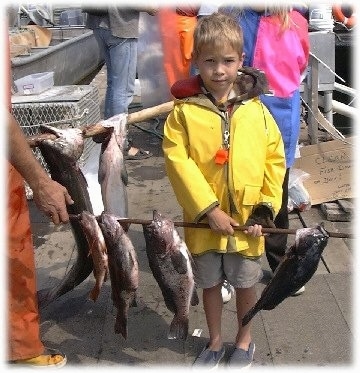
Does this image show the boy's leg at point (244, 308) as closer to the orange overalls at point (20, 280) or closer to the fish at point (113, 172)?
the fish at point (113, 172)

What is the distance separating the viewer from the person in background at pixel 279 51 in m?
3.64

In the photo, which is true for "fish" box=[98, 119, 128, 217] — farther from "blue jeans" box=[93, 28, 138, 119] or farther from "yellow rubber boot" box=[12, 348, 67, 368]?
"blue jeans" box=[93, 28, 138, 119]

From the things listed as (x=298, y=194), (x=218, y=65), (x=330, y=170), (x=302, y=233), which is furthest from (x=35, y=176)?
(x=330, y=170)

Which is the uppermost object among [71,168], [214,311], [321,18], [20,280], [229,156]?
[229,156]

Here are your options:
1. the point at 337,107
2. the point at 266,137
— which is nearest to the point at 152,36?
the point at 337,107

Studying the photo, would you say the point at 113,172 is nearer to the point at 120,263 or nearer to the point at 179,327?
the point at 120,263

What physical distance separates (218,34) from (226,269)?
1189 mm

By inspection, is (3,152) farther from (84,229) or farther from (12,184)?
(84,229)

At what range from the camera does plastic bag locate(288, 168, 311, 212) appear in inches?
210

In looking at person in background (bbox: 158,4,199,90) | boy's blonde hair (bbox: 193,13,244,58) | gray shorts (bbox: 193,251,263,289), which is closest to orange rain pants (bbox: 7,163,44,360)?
gray shorts (bbox: 193,251,263,289)

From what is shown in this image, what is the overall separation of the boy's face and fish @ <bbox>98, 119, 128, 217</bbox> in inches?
22.6

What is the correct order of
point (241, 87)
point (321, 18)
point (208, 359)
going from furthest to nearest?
point (321, 18) → point (208, 359) → point (241, 87)

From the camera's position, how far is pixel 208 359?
3416 millimetres

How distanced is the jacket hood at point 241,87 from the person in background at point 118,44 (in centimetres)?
318
